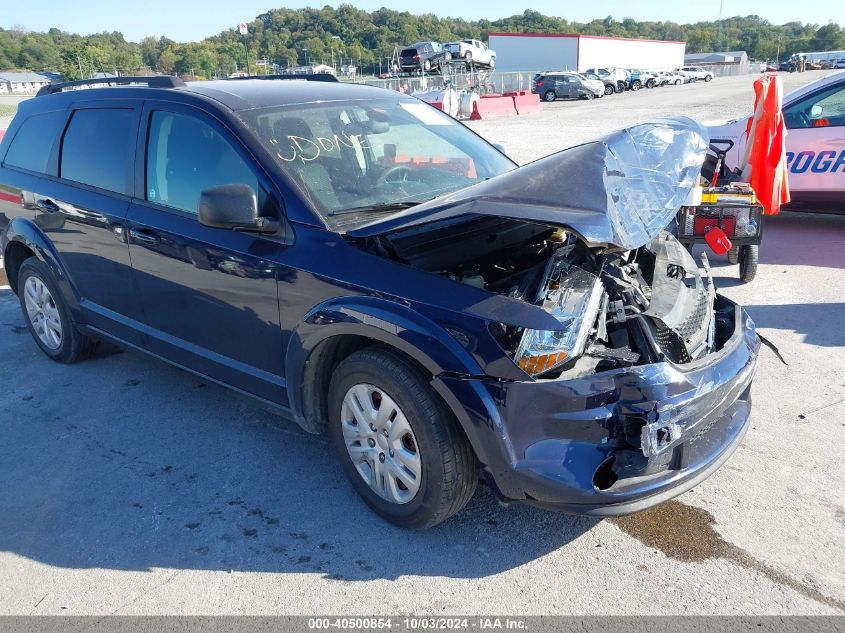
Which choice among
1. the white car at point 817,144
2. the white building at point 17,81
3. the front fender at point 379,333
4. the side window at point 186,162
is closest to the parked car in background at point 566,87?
the white car at point 817,144

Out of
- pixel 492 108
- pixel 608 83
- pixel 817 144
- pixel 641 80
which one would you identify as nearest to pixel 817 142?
pixel 817 144

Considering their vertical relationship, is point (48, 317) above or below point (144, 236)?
below

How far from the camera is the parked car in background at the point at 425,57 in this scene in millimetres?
47938

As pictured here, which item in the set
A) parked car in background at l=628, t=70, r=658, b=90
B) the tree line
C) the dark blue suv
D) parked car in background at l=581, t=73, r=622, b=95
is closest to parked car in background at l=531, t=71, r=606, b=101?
parked car in background at l=581, t=73, r=622, b=95

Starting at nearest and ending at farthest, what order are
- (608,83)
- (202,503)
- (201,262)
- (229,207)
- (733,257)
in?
(229,207) → (202,503) → (201,262) → (733,257) → (608,83)

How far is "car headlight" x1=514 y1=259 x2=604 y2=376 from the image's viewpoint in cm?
263

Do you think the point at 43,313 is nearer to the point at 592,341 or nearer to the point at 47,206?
the point at 47,206

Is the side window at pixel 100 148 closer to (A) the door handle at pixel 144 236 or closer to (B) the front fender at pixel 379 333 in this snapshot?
(A) the door handle at pixel 144 236

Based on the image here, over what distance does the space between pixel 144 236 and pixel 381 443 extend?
189 cm

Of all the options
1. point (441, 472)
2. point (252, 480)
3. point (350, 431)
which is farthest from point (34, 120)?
point (441, 472)

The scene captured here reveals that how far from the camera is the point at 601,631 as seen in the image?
2.51m

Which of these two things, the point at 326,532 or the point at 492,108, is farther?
the point at 492,108

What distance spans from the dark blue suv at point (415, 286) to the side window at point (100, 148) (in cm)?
2

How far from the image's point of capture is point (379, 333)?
9.43ft
